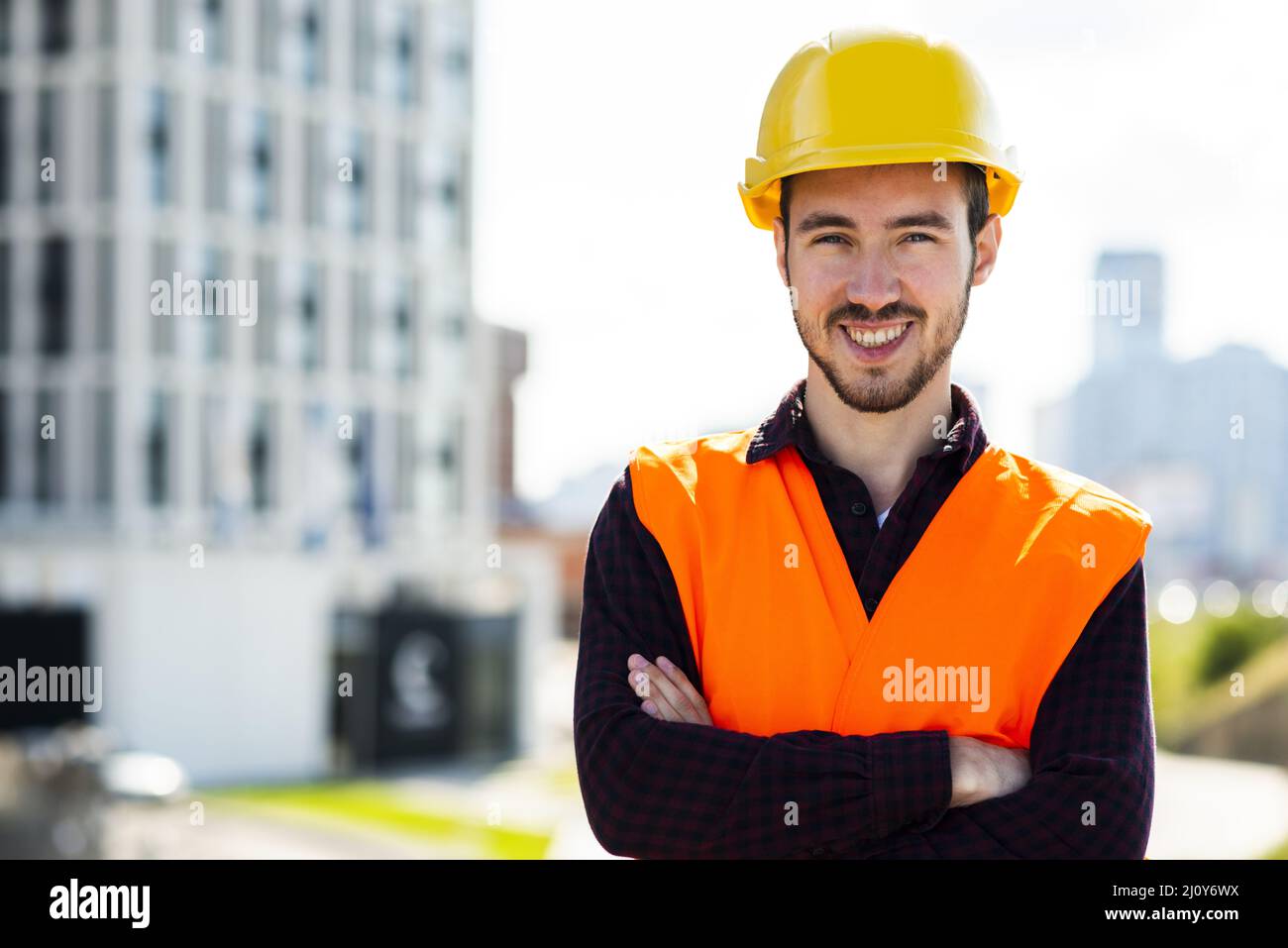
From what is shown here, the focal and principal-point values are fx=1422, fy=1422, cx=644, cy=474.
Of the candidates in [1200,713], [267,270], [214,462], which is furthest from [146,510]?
[1200,713]

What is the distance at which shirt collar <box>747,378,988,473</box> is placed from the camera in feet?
10.0

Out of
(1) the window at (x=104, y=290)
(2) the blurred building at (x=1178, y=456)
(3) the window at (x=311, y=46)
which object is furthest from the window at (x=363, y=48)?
(2) the blurred building at (x=1178, y=456)

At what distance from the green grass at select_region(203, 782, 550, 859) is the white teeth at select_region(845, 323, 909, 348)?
1905 cm

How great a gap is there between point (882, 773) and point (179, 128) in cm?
3681

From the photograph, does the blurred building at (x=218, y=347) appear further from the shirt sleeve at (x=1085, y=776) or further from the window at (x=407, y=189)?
the shirt sleeve at (x=1085, y=776)

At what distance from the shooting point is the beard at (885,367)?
293 centimetres

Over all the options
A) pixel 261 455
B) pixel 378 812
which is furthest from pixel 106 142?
pixel 378 812

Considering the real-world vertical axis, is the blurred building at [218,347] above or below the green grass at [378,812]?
above

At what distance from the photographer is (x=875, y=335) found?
291 centimetres

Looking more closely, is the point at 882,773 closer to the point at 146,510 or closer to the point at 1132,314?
the point at 1132,314

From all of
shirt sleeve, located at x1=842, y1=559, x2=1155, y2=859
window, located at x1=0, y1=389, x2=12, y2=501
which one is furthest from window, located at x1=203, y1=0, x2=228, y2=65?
shirt sleeve, located at x1=842, y1=559, x2=1155, y2=859

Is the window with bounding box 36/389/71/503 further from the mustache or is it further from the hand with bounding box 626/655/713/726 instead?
the mustache

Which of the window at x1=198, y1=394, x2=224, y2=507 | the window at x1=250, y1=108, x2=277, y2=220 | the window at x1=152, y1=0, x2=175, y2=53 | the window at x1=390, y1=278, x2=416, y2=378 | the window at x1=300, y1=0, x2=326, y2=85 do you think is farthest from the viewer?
the window at x1=390, y1=278, x2=416, y2=378
